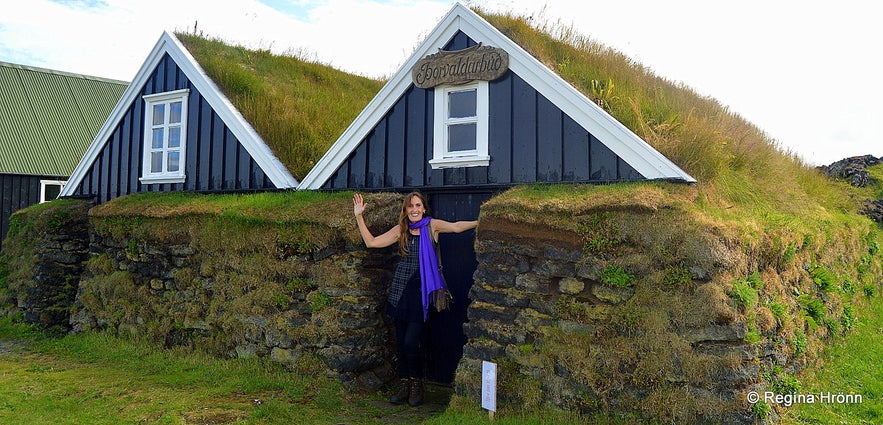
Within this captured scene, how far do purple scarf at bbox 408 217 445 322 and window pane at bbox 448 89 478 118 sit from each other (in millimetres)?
1888

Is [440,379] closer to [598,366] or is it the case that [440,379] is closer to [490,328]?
[490,328]

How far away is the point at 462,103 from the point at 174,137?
6.22 m

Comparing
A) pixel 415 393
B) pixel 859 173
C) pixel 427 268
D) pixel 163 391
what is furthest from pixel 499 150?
pixel 859 173

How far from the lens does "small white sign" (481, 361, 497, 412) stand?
6.18 metres

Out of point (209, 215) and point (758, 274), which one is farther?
point (209, 215)

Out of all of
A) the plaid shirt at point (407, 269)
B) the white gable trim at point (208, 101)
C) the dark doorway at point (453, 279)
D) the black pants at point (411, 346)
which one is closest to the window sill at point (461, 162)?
the dark doorway at point (453, 279)

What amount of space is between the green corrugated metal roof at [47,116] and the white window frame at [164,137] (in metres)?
9.89

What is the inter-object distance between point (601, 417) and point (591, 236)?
1729 millimetres

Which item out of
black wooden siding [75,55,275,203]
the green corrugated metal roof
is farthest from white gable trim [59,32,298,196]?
the green corrugated metal roof

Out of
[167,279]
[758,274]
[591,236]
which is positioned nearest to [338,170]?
[167,279]

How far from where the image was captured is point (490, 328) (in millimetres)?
6656

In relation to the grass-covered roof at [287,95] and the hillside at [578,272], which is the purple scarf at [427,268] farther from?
the grass-covered roof at [287,95]

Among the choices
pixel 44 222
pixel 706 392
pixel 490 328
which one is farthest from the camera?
pixel 44 222

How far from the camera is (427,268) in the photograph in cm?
701
